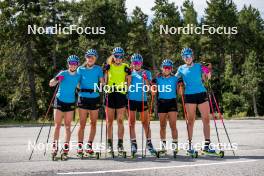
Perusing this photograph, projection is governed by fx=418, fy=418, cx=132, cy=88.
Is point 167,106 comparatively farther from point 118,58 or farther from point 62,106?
point 62,106

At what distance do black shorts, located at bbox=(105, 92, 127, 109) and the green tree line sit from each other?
33.4 m

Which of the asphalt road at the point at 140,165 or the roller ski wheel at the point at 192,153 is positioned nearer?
the asphalt road at the point at 140,165

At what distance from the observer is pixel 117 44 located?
152 ft

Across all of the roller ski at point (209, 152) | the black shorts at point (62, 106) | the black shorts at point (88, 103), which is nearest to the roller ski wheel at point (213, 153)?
the roller ski at point (209, 152)

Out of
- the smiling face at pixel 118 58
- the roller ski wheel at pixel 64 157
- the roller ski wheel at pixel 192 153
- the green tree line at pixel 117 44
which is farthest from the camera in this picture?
the green tree line at pixel 117 44

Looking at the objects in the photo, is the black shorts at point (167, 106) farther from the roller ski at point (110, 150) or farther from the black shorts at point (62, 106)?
the black shorts at point (62, 106)

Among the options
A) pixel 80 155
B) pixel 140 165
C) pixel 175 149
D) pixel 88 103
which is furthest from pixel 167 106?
pixel 80 155

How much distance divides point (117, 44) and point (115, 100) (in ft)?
121

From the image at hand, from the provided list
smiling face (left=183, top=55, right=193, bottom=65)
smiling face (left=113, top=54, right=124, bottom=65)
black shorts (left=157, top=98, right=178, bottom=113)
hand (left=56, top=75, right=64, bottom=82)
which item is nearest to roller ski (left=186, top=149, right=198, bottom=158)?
black shorts (left=157, top=98, right=178, bottom=113)

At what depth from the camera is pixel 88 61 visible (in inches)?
388

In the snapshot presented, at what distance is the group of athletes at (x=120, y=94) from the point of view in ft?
31.9

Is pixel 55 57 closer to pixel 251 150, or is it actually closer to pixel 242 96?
pixel 242 96

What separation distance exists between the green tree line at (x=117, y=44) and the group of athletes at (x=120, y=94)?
3322cm

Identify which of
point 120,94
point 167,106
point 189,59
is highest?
point 189,59
